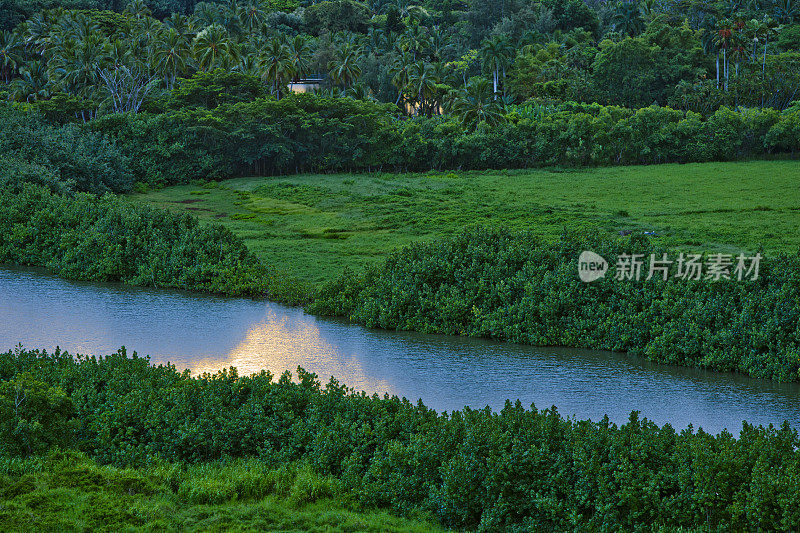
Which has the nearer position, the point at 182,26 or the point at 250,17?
the point at 182,26

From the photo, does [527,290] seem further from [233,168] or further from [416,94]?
[416,94]

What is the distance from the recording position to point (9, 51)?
72.6m

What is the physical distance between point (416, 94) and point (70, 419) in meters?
58.4

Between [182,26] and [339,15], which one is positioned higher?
[339,15]

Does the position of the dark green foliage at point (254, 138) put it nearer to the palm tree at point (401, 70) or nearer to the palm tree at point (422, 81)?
the palm tree at point (422, 81)

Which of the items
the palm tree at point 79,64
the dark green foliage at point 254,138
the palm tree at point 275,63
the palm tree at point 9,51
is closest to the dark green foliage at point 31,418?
the dark green foliage at point 254,138

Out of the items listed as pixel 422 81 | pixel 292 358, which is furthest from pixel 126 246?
pixel 422 81

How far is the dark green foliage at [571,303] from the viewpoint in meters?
17.0

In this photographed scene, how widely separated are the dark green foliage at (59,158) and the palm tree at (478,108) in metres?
21.4

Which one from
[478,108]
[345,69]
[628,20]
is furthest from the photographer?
[628,20]

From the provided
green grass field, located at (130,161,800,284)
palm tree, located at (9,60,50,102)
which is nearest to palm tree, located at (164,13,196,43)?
palm tree, located at (9,60,50,102)

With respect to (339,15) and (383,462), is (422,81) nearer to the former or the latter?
(339,15)

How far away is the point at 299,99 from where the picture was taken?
51.2 metres

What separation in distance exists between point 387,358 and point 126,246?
465 inches
